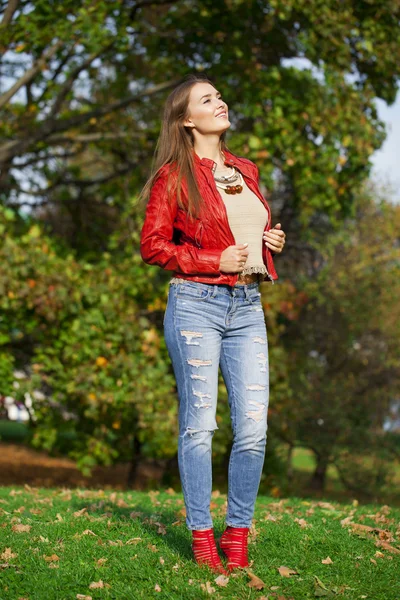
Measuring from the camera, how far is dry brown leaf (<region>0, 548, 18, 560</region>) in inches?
160

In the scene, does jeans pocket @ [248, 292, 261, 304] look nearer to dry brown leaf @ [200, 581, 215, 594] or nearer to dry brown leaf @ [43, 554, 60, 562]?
dry brown leaf @ [200, 581, 215, 594]

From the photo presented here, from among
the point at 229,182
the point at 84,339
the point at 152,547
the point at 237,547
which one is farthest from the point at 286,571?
the point at 84,339

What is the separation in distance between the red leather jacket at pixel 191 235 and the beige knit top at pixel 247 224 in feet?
0.15

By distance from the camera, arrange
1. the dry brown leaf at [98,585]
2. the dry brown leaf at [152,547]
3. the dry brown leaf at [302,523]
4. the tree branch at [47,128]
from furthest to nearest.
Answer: the tree branch at [47,128] → the dry brown leaf at [302,523] → the dry brown leaf at [152,547] → the dry brown leaf at [98,585]

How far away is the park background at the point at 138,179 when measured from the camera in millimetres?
10250

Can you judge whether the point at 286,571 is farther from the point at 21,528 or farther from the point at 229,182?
the point at 229,182

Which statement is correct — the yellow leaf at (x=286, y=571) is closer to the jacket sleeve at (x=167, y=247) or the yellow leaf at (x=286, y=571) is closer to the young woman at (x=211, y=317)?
the young woman at (x=211, y=317)

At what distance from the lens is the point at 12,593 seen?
11.9ft

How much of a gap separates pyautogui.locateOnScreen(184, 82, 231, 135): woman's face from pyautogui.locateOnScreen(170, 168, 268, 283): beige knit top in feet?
1.16

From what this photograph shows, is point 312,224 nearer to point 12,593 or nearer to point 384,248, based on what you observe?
point 384,248

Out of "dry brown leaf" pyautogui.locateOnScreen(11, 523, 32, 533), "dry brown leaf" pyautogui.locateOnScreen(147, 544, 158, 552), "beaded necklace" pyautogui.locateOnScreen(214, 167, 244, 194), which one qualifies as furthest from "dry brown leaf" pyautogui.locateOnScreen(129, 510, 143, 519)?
"beaded necklace" pyautogui.locateOnScreen(214, 167, 244, 194)

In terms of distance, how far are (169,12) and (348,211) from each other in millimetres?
4208

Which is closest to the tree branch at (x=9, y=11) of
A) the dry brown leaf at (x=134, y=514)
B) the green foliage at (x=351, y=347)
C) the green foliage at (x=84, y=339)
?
the green foliage at (x=84, y=339)

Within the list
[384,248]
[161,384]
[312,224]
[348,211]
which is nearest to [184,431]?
[161,384]
